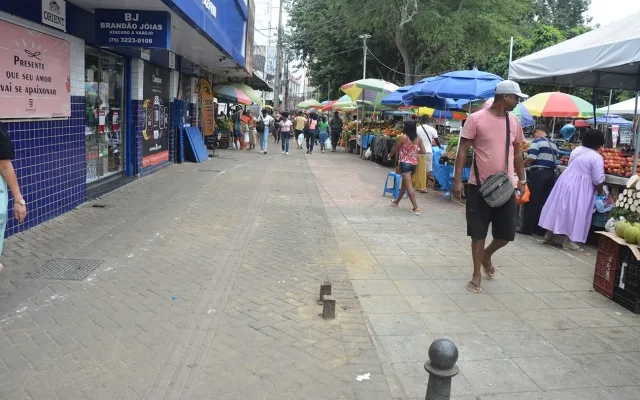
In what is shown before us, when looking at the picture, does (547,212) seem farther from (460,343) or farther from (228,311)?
(228,311)

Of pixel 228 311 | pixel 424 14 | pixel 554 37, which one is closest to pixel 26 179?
pixel 228 311

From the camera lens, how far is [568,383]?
11.6 feet

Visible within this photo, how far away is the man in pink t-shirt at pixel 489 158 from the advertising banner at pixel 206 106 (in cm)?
1482

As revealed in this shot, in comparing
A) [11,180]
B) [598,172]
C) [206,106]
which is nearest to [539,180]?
[598,172]

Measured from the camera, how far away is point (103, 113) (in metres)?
9.91

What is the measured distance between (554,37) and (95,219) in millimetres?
29384

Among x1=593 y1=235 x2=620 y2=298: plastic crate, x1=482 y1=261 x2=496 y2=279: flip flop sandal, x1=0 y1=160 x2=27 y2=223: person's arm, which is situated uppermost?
x1=0 y1=160 x2=27 y2=223: person's arm

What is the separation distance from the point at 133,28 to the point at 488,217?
5906mm

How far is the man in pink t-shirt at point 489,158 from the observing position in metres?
5.16

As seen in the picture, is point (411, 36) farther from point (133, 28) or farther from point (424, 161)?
point (133, 28)

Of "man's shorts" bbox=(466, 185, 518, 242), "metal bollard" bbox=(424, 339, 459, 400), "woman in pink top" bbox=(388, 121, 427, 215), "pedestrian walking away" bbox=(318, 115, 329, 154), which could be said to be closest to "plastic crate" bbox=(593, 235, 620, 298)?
"man's shorts" bbox=(466, 185, 518, 242)

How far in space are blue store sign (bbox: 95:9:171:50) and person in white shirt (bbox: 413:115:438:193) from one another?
233 inches

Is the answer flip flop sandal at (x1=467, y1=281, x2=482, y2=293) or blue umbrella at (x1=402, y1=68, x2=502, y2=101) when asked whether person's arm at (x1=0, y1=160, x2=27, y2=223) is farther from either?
blue umbrella at (x1=402, y1=68, x2=502, y2=101)

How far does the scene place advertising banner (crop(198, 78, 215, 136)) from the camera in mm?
18656
